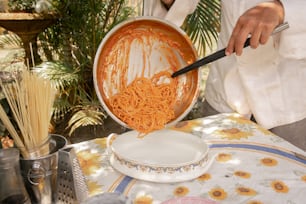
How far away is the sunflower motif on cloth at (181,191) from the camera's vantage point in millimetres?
708

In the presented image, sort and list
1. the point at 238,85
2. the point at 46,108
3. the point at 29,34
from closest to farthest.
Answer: the point at 46,108 < the point at 238,85 < the point at 29,34

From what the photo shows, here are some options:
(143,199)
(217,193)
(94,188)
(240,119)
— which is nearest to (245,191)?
(217,193)

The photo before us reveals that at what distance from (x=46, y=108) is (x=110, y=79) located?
36cm

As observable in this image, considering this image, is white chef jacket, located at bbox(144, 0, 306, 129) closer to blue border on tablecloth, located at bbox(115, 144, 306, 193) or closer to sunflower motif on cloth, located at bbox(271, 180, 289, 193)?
blue border on tablecloth, located at bbox(115, 144, 306, 193)

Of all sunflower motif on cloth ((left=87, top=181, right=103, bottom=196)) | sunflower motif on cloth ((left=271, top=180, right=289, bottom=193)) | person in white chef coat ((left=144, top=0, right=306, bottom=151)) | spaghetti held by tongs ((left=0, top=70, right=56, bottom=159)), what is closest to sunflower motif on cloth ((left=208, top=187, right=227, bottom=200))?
sunflower motif on cloth ((left=271, top=180, right=289, bottom=193))

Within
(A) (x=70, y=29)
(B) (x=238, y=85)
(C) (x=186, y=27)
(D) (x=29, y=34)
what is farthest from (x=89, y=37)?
(B) (x=238, y=85)

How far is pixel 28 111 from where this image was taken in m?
0.56

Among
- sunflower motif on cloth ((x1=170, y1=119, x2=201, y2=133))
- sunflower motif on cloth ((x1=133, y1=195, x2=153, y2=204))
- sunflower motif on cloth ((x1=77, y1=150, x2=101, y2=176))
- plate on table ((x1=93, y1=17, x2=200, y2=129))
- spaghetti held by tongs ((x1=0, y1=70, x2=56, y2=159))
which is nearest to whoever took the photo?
spaghetti held by tongs ((x1=0, y1=70, x2=56, y2=159))

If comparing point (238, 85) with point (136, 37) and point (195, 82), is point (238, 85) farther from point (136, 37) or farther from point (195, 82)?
point (136, 37)

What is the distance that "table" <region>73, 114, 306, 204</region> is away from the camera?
0.70m

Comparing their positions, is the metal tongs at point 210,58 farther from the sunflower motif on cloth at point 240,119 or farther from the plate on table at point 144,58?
the sunflower motif on cloth at point 240,119

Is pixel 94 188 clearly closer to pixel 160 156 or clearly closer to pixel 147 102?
pixel 160 156

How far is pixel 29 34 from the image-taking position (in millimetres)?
2541

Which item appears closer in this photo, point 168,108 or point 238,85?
point 168,108
